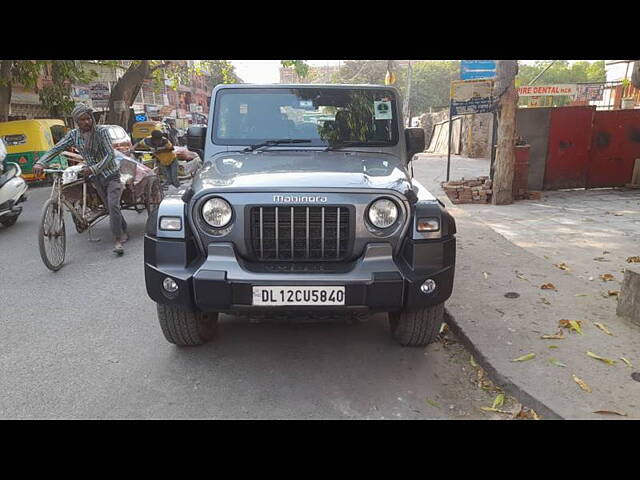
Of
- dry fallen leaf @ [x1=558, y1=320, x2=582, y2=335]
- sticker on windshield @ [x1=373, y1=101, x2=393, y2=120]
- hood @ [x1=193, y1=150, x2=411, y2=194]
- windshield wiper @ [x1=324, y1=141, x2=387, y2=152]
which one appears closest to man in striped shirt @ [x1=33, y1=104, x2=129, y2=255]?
hood @ [x1=193, y1=150, x2=411, y2=194]

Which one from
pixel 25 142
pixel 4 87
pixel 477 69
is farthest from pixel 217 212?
pixel 4 87

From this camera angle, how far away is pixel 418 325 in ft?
11.2

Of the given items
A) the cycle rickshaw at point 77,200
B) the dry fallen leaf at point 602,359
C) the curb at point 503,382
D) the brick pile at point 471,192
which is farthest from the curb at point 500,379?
the brick pile at point 471,192

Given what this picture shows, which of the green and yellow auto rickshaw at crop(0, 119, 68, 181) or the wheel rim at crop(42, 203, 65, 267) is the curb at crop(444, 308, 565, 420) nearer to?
the wheel rim at crop(42, 203, 65, 267)

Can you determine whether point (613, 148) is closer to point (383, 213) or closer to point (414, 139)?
point (414, 139)

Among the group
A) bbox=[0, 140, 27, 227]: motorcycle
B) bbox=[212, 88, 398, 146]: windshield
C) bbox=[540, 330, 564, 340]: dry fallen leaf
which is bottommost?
bbox=[540, 330, 564, 340]: dry fallen leaf

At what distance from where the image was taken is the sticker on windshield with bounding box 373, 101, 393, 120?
14.1 ft

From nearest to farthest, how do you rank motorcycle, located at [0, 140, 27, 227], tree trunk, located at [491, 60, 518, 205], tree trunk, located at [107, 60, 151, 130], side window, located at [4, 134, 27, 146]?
motorcycle, located at [0, 140, 27, 227]
tree trunk, located at [491, 60, 518, 205]
side window, located at [4, 134, 27, 146]
tree trunk, located at [107, 60, 151, 130]

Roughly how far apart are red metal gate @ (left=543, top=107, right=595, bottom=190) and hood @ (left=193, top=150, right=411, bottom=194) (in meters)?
8.49

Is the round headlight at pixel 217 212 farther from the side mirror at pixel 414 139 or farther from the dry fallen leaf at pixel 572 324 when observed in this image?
the dry fallen leaf at pixel 572 324

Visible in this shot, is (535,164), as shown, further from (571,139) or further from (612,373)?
(612,373)

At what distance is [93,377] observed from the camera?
327 cm

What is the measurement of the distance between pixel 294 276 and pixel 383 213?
68 centimetres

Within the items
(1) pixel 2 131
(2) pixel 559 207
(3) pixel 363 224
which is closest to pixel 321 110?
(3) pixel 363 224
